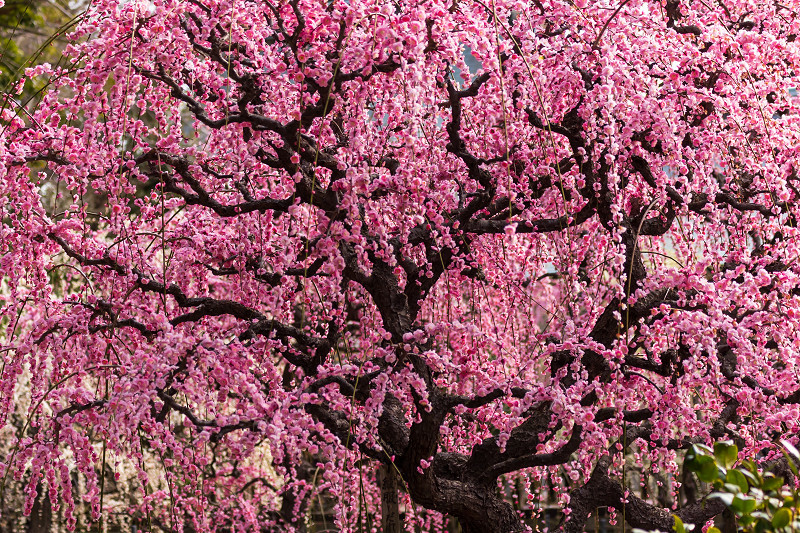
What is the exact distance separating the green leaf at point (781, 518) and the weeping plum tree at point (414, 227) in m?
1.38

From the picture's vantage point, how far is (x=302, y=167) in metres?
3.73

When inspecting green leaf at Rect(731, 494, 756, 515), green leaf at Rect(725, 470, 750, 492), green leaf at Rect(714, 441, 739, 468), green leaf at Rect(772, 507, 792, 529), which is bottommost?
green leaf at Rect(772, 507, 792, 529)

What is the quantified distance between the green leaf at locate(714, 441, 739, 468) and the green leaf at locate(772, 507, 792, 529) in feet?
0.51

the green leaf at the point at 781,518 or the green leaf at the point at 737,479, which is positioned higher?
the green leaf at the point at 737,479

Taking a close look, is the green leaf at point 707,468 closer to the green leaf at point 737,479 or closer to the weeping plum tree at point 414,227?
the green leaf at point 737,479

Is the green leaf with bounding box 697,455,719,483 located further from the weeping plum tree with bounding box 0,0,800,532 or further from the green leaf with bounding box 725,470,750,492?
the weeping plum tree with bounding box 0,0,800,532

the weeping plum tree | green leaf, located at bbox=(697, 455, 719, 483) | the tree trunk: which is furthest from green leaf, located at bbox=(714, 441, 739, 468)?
the tree trunk

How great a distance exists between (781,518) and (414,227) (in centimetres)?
235

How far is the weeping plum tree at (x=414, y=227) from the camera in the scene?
10.6ft

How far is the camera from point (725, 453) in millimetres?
1884

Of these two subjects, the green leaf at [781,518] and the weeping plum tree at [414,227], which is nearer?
the green leaf at [781,518]

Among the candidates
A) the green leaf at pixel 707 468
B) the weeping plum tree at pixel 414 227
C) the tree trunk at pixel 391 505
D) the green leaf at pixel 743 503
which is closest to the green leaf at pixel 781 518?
the green leaf at pixel 743 503

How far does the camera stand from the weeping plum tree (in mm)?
3242

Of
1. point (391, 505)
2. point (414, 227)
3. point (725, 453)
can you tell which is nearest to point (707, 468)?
point (725, 453)
